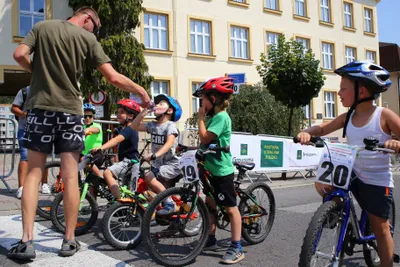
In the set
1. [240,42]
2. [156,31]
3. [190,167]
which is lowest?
[190,167]

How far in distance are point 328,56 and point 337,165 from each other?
28.7m

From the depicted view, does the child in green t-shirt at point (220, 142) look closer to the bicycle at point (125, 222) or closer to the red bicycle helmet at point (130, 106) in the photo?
the bicycle at point (125, 222)

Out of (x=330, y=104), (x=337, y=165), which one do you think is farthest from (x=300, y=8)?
(x=337, y=165)

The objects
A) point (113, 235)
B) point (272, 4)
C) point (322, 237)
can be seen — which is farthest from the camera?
point (272, 4)

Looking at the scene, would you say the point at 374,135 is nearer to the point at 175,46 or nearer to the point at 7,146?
the point at 7,146

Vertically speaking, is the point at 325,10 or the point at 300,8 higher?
the point at 325,10

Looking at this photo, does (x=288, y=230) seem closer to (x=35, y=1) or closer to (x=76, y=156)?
(x=76, y=156)

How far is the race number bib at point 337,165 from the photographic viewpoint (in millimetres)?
3145

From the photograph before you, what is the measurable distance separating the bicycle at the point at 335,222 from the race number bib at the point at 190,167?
3.71 feet

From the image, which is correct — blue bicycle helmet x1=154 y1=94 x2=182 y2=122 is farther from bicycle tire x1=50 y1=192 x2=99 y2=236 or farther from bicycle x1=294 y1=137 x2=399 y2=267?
bicycle x1=294 y1=137 x2=399 y2=267

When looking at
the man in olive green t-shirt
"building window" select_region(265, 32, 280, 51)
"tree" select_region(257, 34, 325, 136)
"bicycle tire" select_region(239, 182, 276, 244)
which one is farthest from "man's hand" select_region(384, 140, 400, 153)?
"building window" select_region(265, 32, 280, 51)

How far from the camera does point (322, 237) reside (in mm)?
3098

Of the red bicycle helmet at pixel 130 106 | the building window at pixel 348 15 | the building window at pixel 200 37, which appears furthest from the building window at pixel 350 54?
the red bicycle helmet at pixel 130 106

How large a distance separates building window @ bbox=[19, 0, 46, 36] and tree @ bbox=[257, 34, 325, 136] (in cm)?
1040
